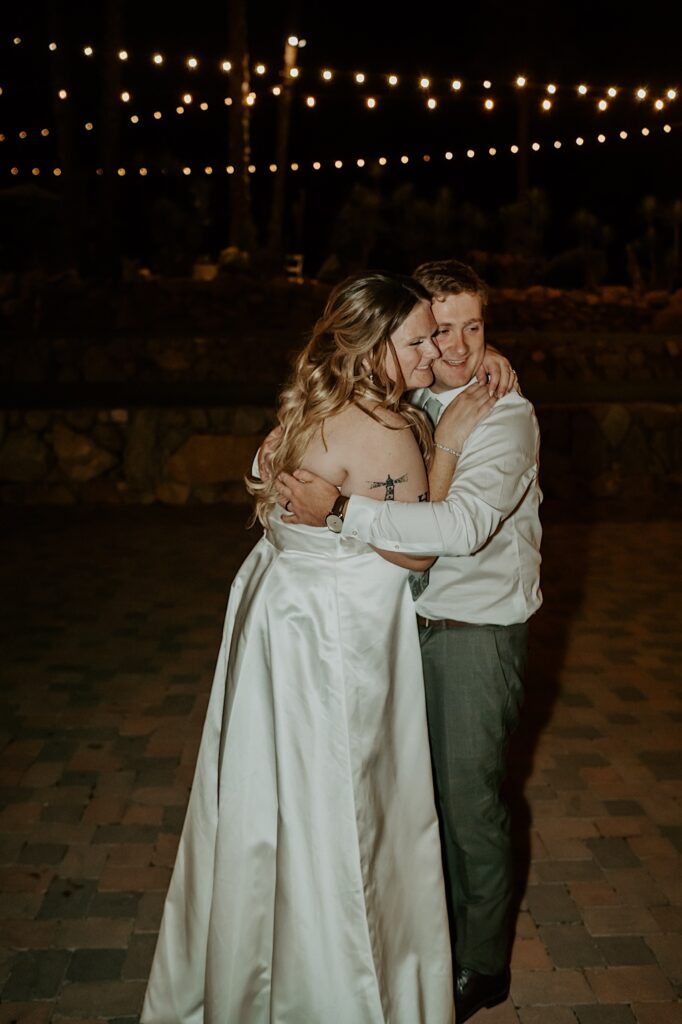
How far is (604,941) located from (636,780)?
1031 millimetres

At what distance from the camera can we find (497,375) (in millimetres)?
2162

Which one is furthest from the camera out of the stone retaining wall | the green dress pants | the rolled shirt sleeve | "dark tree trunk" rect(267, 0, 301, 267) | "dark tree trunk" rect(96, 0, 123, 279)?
"dark tree trunk" rect(267, 0, 301, 267)

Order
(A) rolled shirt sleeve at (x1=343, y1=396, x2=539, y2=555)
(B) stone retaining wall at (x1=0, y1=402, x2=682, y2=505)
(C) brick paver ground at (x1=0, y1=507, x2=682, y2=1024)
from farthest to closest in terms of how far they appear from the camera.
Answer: (B) stone retaining wall at (x1=0, y1=402, x2=682, y2=505), (C) brick paver ground at (x1=0, y1=507, x2=682, y2=1024), (A) rolled shirt sleeve at (x1=343, y1=396, x2=539, y2=555)

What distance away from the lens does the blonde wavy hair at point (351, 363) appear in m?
2.07

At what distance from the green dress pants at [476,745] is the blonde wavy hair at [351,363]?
20.2 inches

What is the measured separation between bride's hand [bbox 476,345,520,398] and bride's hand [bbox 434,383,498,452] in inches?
0.6

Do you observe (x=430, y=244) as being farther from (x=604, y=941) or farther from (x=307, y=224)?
(x=604, y=941)

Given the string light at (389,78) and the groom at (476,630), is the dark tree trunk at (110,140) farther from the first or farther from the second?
the groom at (476,630)

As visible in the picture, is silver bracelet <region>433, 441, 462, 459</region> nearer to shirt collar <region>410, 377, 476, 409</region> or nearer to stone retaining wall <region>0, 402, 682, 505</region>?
shirt collar <region>410, 377, 476, 409</region>

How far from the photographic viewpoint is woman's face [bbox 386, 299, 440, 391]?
82.7 inches

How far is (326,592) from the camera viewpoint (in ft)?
6.73

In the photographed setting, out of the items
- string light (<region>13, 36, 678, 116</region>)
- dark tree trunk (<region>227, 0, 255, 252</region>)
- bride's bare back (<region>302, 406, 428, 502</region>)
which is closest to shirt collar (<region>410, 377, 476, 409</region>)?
bride's bare back (<region>302, 406, 428, 502</region>)

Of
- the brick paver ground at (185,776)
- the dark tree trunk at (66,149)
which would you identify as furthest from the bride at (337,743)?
the dark tree trunk at (66,149)

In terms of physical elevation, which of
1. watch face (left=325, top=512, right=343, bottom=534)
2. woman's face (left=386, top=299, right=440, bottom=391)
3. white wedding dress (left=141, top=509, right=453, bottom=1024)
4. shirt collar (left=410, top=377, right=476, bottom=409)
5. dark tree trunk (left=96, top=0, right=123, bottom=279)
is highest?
dark tree trunk (left=96, top=0, right=123, bottom=279)
